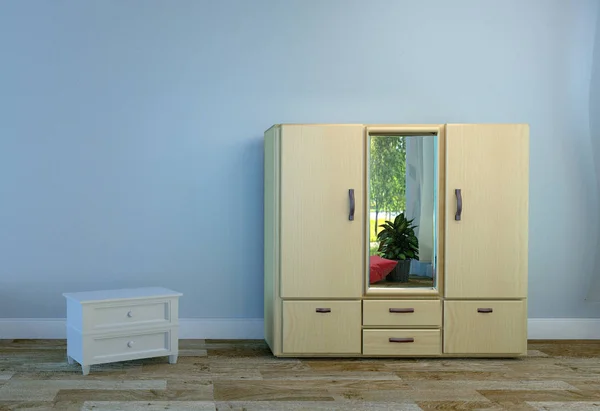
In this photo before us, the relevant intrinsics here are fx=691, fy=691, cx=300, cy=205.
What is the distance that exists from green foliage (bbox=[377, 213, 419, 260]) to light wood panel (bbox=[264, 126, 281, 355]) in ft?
1.97

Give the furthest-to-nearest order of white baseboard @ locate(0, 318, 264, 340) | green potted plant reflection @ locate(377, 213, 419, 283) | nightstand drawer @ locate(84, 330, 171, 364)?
1. white baseboard @ locate(0, 318, 264, 340)
2. green potted plant reflection @ locate(377, 213, 419, 283)
3. nightstand drawer @ locate(84, 330, 171, 364)

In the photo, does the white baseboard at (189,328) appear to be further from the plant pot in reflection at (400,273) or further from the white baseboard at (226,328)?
the plant pot in reflection at (400,273)

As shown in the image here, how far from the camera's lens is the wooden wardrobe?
385 cm

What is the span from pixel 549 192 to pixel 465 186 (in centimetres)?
93

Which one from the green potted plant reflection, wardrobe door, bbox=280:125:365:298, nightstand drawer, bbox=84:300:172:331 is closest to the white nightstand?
nightstand drawer, bbox=84:300:172:331

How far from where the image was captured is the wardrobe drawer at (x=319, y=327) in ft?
12.7

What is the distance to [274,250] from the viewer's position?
394 centimetres

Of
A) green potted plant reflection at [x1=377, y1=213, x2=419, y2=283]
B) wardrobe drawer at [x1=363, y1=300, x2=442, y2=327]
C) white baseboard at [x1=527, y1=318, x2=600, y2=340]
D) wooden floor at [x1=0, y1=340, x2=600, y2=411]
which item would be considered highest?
green potted plant reflection at [x1=377, y1=213, x2=419, y2=283]

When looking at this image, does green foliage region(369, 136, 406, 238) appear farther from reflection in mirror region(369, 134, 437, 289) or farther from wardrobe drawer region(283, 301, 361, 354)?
wardrobe drawer region(283, 301, 361, 354)

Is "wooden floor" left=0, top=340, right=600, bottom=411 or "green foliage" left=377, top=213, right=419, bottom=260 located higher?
"green foliage" left=377, top=213, right=419, bottom=260

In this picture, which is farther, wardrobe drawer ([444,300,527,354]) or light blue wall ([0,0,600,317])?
light blue wall ([0,0,600,317])

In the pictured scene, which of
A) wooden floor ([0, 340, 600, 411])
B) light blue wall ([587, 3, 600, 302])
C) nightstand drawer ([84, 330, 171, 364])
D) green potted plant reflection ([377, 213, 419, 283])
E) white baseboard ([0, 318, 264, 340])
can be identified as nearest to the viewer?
wooden floor ([0, 340, 600, 411])

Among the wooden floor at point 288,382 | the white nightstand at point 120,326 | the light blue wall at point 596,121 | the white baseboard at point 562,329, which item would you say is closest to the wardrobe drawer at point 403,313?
the wooden floor at point 288,382

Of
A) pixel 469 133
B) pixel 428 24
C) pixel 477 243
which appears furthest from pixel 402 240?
pixel 428 24
